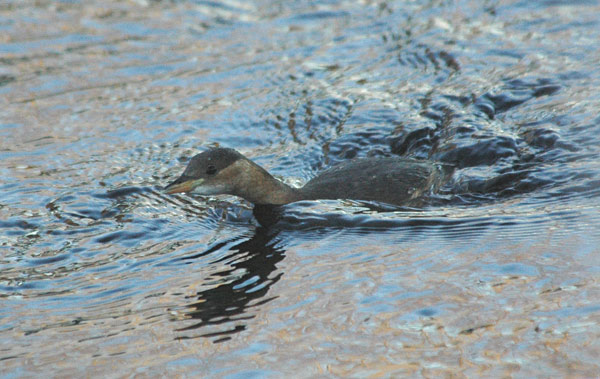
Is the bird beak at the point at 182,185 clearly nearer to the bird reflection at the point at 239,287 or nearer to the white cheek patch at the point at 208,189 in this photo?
the white cheek patch at the point at 208,189

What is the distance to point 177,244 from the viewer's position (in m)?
6.49

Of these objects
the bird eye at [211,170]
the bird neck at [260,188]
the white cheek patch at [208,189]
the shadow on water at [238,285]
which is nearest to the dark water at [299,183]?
the shadow on water at [238,285]

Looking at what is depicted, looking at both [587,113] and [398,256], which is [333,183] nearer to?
[398,256]

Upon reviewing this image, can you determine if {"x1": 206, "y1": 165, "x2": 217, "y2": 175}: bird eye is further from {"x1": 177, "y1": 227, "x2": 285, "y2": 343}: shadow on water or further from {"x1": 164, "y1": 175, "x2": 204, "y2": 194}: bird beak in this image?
{"x1": 177, "y1": 227, "x2": 285, "y2": 343}: shadow on water

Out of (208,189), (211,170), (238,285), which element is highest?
(211,170)

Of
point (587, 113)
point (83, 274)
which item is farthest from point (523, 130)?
point (83, 274)

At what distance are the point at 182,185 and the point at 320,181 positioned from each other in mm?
1388

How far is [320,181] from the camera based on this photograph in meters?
7.43

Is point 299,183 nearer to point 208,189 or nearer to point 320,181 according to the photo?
point 320,181

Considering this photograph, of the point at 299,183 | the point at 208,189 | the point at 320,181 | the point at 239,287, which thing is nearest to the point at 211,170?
the point at 208,189

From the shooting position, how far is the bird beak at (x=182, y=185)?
6488mm

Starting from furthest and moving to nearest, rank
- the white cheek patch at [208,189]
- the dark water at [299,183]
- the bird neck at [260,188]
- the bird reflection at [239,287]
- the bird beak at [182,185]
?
1. the bird neck at [260,188]
2. the white cheek patch at [208,189]
3. the bird beak at [182,185]
4. the bird reflection at [239,287]
5. the dark water at [299,183]

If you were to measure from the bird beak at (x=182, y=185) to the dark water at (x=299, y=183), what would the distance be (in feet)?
1.29

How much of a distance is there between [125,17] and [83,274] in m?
7.62
